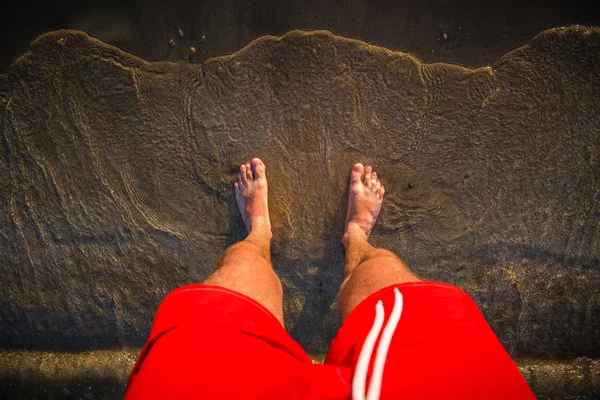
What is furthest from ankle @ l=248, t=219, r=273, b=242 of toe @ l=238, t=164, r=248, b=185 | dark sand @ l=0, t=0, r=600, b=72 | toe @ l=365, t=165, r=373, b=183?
dark sand @ l=0, t=0, r=600, b=72

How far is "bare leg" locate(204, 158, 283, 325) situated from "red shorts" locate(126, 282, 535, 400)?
29 centimetres

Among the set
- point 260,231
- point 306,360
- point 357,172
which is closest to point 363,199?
point 357,172

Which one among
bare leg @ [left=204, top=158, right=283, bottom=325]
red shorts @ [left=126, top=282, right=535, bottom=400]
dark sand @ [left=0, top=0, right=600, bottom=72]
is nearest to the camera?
red shorts @ [left=126, top=282, right=535, bottom=400]

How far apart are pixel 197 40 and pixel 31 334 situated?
64.1 inches

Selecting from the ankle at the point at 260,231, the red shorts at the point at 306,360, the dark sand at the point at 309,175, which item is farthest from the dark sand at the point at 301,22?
the red shorts at the point at 306,360

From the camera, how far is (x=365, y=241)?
172cm

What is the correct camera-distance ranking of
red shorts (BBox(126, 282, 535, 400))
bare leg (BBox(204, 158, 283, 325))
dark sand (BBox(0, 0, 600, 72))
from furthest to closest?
dark sand (BBox(0, 0, 600, 72)) → bare leg (BBox(204, 158, 283, 325)) → red shorts (BBox(126, 282, 535, 400))

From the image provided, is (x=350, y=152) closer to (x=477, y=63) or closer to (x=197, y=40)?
(x=477, y=63)

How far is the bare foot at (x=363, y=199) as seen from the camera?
1701mm

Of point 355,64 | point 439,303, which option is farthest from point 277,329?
point 355,64

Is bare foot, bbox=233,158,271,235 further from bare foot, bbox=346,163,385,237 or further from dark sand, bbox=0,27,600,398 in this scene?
bare foot, bbox=346,163,385,237

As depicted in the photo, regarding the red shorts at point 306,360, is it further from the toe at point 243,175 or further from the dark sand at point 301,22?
the dark sand at point 301,22

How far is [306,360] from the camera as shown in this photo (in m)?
1.07

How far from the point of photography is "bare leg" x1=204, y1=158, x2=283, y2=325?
1.38 m
